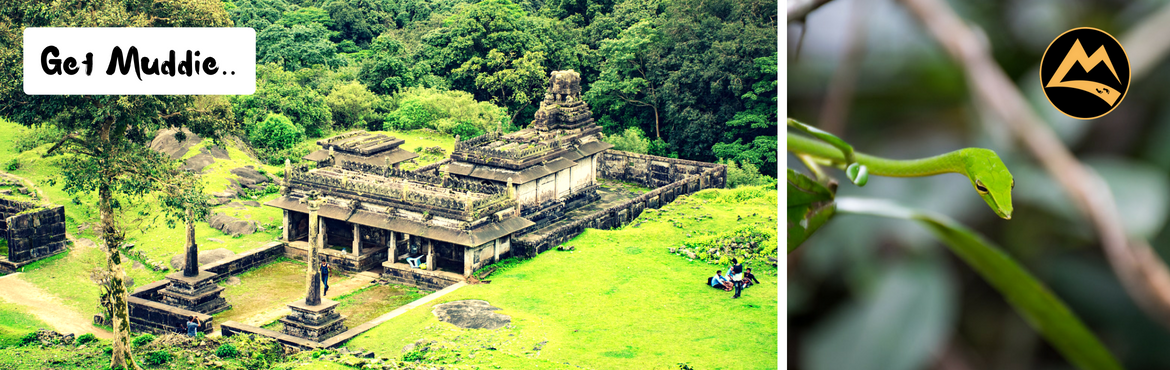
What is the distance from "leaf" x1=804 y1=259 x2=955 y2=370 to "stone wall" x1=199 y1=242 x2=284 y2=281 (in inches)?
618

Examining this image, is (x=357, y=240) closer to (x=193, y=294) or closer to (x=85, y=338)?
(x=193, y=294)

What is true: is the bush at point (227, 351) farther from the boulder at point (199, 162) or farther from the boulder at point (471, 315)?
the boulder at point (199, 162)

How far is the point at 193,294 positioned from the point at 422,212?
4.30m

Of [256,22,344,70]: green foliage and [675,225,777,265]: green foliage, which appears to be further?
[256,22,344,70]: green foliage

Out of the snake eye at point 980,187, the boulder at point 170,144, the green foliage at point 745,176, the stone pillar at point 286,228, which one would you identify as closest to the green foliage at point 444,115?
the boulder at point 170,144

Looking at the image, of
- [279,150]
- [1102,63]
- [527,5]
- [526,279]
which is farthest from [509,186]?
[527,5]

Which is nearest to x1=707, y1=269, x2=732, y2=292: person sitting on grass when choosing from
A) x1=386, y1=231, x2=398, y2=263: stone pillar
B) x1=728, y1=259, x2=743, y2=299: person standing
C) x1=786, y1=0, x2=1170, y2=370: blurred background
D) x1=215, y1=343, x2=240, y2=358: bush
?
x1=728, y1=259, x2=743, y2=299: person standing

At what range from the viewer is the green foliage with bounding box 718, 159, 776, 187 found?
26.3 m

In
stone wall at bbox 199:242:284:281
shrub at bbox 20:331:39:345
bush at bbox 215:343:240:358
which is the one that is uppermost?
stone wall at bbox 199:242:284:281

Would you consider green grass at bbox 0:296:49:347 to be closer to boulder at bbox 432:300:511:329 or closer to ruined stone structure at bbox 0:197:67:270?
ruined stone structure at bbox 0:197:67:270

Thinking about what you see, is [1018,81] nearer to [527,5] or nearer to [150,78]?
[150,78]

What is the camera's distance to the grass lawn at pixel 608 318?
43.7ft

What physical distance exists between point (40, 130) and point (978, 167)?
73.0ft

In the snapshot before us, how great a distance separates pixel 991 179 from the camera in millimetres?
1511
